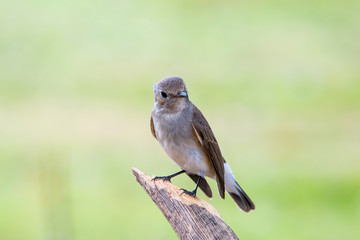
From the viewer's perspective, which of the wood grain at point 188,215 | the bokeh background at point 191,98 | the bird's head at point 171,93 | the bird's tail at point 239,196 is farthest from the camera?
the bokeh background at point 191,98

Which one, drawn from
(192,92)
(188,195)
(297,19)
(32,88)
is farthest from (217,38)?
(188,195)

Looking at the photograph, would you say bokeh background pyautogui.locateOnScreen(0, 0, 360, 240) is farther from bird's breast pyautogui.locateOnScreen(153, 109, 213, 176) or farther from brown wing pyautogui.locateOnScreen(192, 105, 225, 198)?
brown wing pyautogui.locateOnScreen(192, 105, 225, 198)

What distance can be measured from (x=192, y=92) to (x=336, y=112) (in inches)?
105

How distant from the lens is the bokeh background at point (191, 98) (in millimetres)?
10102

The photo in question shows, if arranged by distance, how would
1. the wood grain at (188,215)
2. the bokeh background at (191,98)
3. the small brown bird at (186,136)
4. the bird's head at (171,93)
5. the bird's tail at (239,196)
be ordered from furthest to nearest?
1. the bokeh background at (191,98)
2. the bird's tail at (239,196)
3. the small brown bird at (186,136)
4. the bird's head at (171,93)
5. the wood grain at (188,215)

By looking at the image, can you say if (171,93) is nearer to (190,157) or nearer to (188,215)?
(190,157)

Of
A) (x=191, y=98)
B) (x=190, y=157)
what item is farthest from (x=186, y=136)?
(x=191, y=98)

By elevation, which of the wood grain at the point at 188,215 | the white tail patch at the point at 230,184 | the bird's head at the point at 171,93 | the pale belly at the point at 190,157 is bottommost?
the wood grain at the point at 188,215

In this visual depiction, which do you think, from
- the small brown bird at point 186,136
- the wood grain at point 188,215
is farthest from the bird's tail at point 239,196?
the wood grain at point 188,215

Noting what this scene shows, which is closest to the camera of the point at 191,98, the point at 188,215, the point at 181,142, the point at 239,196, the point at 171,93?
the point at 188,215

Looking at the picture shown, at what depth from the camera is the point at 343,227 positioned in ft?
31.7

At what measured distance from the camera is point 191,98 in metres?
13.6

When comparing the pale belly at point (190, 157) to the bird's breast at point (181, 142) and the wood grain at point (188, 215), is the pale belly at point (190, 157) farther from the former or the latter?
the wood grain at point (188, 215)

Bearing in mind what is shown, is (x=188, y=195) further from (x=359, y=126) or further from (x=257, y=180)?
(x=359, y=126)
